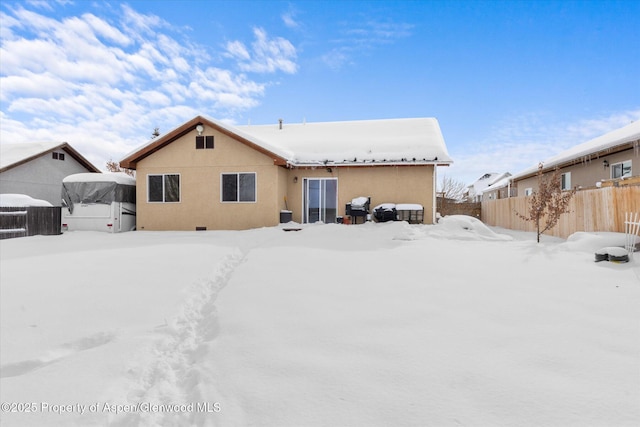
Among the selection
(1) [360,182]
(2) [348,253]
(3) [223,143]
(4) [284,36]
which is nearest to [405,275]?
(2) [348,253]

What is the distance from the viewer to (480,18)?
13.2 meters

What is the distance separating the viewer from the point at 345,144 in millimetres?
13359

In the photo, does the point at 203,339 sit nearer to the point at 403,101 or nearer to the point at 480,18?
the point at 480,18

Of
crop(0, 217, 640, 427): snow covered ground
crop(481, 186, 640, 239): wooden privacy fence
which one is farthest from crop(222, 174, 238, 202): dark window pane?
crop(481, 186, 640, 239): wooden privacy fence

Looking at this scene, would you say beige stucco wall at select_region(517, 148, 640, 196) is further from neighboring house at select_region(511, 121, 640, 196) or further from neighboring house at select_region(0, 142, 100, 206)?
neighboring house at select_region(0, 142, 100, 206)

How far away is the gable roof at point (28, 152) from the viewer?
16234mm

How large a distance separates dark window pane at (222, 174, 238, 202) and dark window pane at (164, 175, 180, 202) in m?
1.95

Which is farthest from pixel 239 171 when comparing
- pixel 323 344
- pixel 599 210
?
pixel 599 210

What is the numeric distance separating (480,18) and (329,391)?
52.3 ft

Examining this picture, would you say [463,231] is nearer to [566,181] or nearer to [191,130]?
[566,181]

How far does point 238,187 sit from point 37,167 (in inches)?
538

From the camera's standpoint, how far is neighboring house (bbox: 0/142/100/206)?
1634 centimetres

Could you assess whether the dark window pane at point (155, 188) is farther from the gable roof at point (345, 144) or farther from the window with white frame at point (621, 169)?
the window with white frame at point (621, 169)

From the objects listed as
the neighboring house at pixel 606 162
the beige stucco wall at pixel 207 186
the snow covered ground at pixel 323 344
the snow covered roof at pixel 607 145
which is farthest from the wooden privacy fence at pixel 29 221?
the snow covered roof at pixel 607 145
